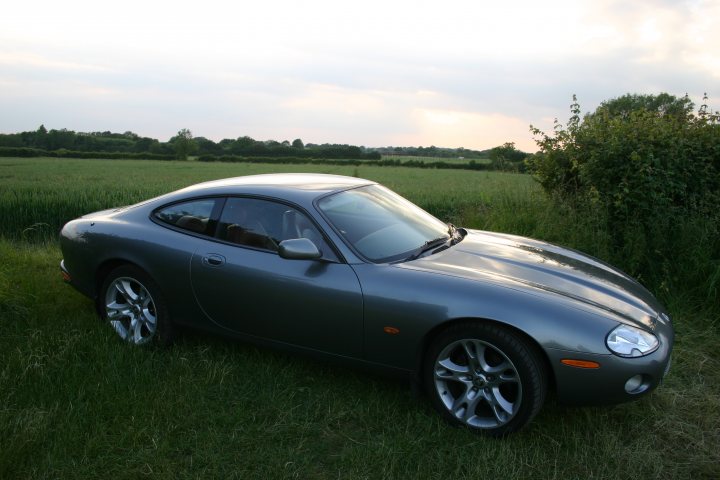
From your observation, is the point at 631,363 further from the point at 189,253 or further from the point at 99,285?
the point at 99,285

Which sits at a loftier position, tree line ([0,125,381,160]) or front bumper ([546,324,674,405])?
tree line ([0,125,381,160])

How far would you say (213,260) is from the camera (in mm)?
3584

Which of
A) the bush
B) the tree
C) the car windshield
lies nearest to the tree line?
the tree

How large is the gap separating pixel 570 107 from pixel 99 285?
5.96 metres

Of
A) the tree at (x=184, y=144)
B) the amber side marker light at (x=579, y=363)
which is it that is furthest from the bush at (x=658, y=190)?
the tree at (x=184, y=144)

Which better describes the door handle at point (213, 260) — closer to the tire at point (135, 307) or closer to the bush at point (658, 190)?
the tire at point (135, 307)

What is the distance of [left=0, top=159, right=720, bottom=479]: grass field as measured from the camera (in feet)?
8.87

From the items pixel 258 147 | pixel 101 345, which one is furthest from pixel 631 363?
pixel 258 147

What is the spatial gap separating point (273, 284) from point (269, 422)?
2.74 ft

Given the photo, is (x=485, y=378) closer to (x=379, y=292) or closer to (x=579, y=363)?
(x=579, y=363)

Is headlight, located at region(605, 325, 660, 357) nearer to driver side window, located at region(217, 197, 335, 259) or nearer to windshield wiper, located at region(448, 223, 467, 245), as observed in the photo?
windshield wiper, located at region(448, 223, 467, 245)

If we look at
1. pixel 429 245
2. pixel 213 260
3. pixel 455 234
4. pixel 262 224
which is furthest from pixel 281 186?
pixel 455 234

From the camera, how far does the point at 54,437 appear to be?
291 cm

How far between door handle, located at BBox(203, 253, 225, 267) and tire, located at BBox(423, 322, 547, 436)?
59.5 inches
